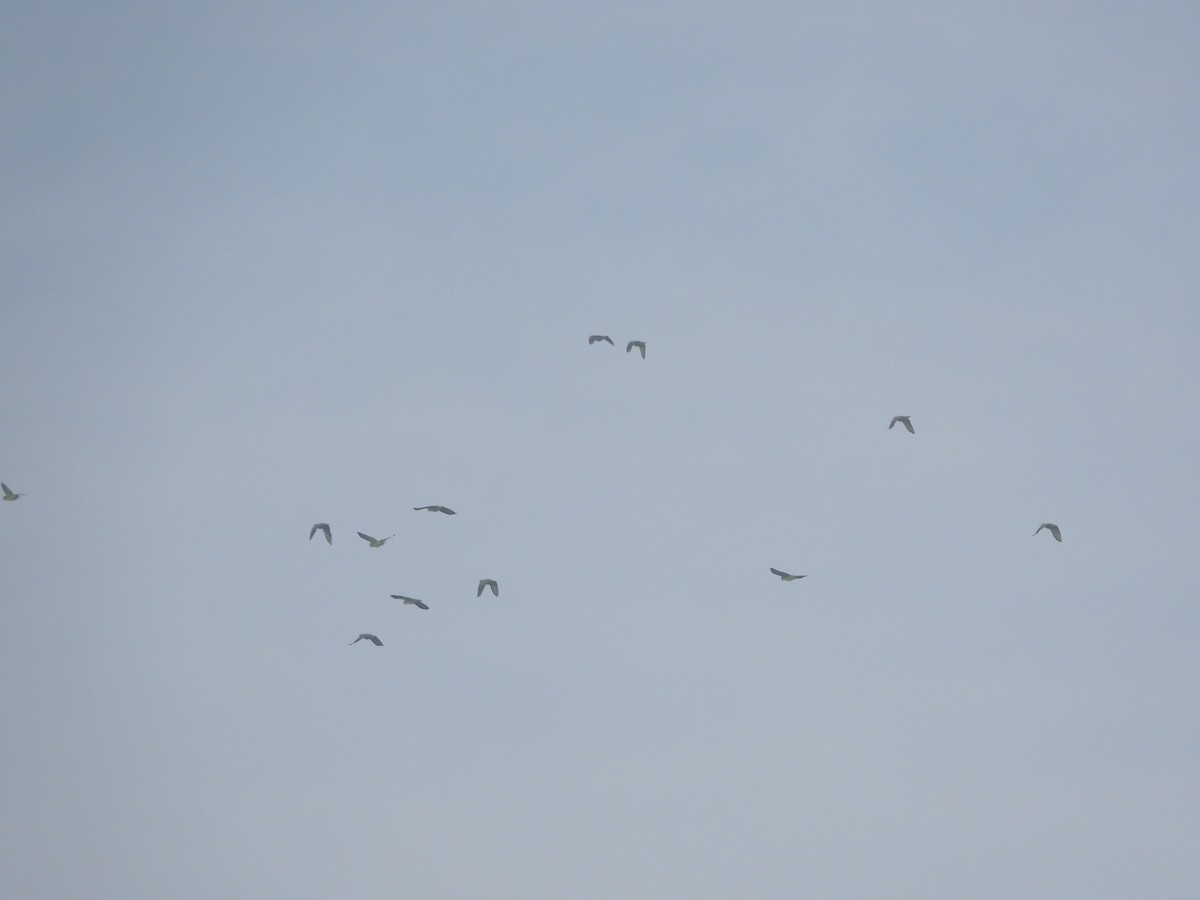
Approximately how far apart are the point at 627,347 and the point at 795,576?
28.9m

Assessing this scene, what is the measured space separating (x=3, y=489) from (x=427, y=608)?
50.2 m

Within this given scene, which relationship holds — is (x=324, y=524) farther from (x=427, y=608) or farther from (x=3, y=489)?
(x=3, y=489)

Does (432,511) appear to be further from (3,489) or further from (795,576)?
(3,489)

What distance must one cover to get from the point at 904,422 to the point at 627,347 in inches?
1141

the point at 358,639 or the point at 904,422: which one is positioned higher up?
the point at 904,422

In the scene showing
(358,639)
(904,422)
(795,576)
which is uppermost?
(904,422)

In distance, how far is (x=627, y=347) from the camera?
14062 centimetres

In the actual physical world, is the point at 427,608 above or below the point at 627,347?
below

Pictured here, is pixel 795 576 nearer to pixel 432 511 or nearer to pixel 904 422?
pixel 904 422

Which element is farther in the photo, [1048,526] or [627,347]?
[627,347]

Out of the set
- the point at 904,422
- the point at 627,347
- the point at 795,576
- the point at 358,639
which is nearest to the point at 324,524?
the point at 358,639

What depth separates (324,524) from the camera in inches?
5374

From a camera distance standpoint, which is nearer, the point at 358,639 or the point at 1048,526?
the point at 1048,526

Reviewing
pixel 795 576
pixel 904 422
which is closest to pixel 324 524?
pixel 795 576
